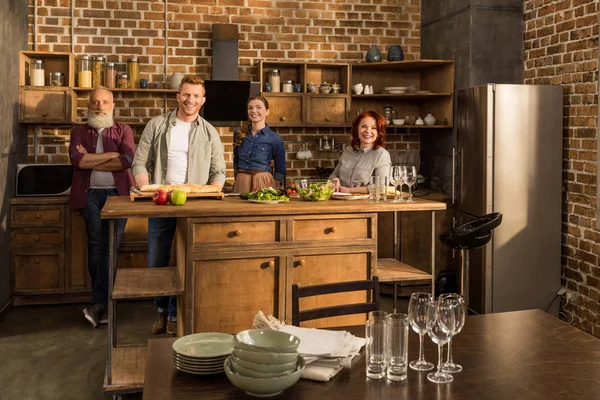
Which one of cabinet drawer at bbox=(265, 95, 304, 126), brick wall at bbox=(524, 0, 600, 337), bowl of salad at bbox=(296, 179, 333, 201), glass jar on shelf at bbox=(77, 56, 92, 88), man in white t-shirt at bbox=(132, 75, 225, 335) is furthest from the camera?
cabinet drawer at bbox=(265, 95, 304, 126)

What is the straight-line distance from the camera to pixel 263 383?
1686mm

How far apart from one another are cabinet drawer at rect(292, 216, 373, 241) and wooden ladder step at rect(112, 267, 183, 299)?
75 cm

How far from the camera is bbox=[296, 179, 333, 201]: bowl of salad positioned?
4.27 m

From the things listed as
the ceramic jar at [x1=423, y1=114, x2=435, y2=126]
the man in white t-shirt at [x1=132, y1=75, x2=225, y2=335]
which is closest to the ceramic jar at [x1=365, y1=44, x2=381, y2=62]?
the ceramic jar at [x1=423, y1=114, x2=435, y2=126]

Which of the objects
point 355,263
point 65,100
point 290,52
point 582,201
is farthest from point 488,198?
point 65,100

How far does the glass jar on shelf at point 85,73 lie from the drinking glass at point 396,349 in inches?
198

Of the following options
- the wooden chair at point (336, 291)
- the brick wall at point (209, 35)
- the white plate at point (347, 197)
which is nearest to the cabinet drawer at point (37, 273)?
the brick wall at point (209, 35)

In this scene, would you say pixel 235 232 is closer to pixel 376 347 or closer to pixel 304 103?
pixel 376 347

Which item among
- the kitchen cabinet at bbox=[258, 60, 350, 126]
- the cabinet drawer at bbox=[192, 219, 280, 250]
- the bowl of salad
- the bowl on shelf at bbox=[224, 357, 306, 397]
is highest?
the kitchen cabinet at bbox=[258, 60, 350, 126]

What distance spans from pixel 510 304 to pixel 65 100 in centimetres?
417

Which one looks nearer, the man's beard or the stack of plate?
the man's beard

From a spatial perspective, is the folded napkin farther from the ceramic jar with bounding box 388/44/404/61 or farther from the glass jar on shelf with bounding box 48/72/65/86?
the ceramic jar with bounding box 388/44/404/61

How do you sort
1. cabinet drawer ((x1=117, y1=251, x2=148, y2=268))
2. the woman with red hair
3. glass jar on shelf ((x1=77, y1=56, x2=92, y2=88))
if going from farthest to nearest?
glass jar on shelf ((x1=77, y1=56, x2=92, y2=88)), cabinet drawer ((x1=117, y1=251, x2=148, y2=268)), the woman with red hair

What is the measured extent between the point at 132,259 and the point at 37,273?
79 centimetres
